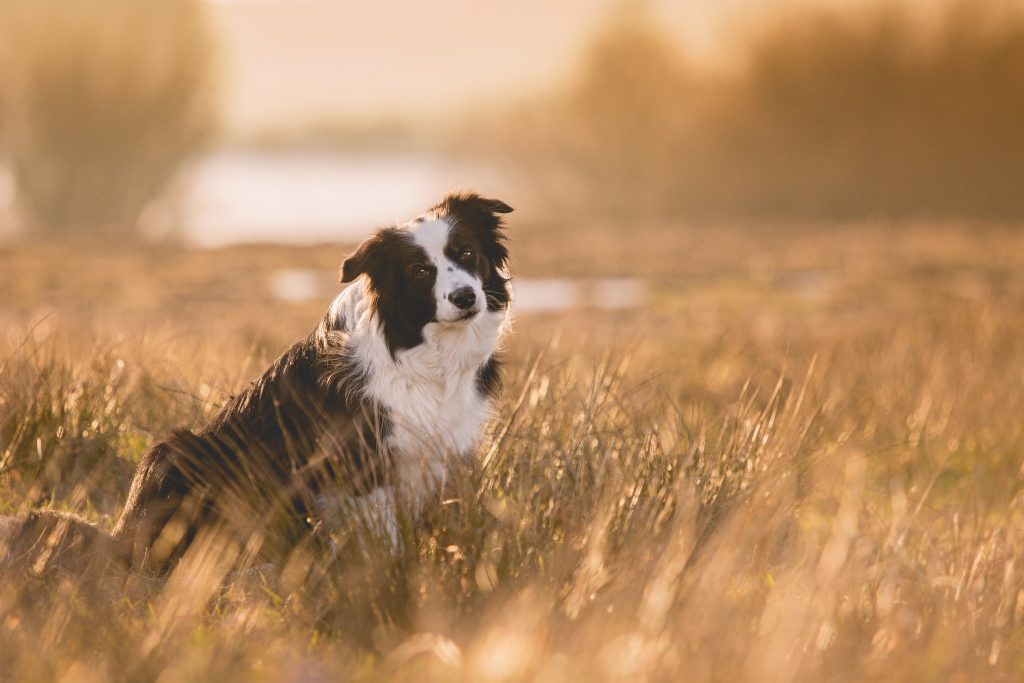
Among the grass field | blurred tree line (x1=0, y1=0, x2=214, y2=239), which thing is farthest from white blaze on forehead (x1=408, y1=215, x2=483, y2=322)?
blurred tree line (x1=0, y1=0, x2=214, y2=239)

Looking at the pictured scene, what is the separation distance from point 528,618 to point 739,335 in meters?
6.07

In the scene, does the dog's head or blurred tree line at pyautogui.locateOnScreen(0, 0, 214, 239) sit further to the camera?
blurred tree line at pyautogui.locateOnScreen(0, 0, 214, 239)

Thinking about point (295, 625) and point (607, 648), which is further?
point (295, 625)

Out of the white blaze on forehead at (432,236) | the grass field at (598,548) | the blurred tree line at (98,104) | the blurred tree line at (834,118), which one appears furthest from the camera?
the blurred tree line at (834,118)

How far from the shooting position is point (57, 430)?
4.28 metres

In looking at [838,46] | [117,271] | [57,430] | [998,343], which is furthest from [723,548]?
[838,46]

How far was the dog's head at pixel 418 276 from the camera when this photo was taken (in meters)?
3.74

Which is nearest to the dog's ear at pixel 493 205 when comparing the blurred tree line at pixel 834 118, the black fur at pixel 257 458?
the black fur at pixel 257 458

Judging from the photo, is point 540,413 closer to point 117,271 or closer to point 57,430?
point 57,430

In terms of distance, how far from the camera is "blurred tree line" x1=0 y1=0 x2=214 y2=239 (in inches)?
719

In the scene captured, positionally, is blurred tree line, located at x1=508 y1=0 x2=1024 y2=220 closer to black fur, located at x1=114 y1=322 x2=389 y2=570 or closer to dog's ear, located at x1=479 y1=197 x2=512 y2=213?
dog's ear, located at x1=479 y1=197 x2=512 y2=213

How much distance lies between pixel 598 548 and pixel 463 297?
1.07 metres

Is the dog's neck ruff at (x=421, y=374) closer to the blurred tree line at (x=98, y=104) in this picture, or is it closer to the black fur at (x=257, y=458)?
the black fur at (x=257, y=458)

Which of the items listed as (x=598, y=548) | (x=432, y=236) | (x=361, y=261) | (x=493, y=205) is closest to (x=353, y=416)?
(x=361, y=261)
